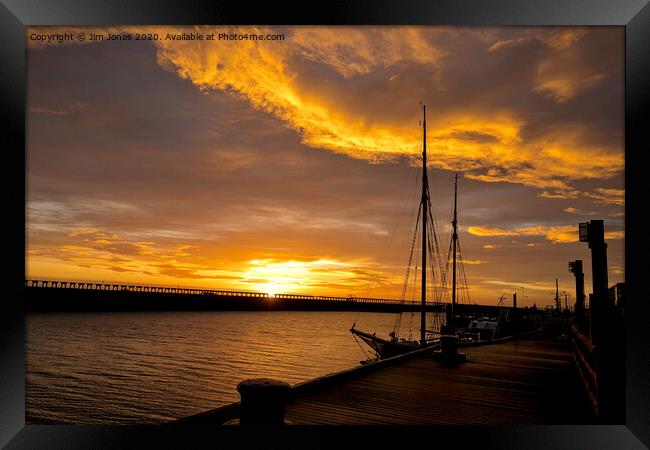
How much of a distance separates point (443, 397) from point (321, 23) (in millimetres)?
6263

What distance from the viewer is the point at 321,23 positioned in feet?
23.1

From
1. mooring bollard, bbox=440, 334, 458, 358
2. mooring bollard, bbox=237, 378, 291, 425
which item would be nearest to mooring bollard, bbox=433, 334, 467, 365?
mooring bollard, bbox=440, 334, 458, 358

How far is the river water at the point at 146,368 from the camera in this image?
61.9 feet

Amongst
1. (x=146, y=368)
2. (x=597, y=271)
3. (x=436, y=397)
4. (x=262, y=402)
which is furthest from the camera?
(x=146, y=368)

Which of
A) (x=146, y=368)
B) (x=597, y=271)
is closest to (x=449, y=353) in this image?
(x=597, y=271)

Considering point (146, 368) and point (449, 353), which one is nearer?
point (449, 353)

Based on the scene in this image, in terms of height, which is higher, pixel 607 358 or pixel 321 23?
pixel 321 23

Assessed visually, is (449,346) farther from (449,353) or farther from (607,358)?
(607,358)

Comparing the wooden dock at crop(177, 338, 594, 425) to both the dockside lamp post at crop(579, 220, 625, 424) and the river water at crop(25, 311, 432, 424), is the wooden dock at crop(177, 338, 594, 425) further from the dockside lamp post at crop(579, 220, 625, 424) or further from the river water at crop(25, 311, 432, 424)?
the river water at crop(25, 311, 432, 424)

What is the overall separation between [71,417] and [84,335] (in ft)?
89.6

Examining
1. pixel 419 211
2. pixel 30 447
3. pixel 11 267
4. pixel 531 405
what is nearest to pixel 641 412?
pixel 531 405

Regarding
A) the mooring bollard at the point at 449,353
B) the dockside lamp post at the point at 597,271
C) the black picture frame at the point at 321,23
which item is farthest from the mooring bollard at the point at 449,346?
the black picture frame at the point at 321,23

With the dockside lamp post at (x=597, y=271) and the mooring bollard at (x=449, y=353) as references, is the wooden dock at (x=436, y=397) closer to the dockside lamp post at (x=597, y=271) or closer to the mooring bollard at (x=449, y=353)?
the mooring bollard at (x=449, y=353)

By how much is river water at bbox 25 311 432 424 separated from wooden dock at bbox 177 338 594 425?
11.8 meters
